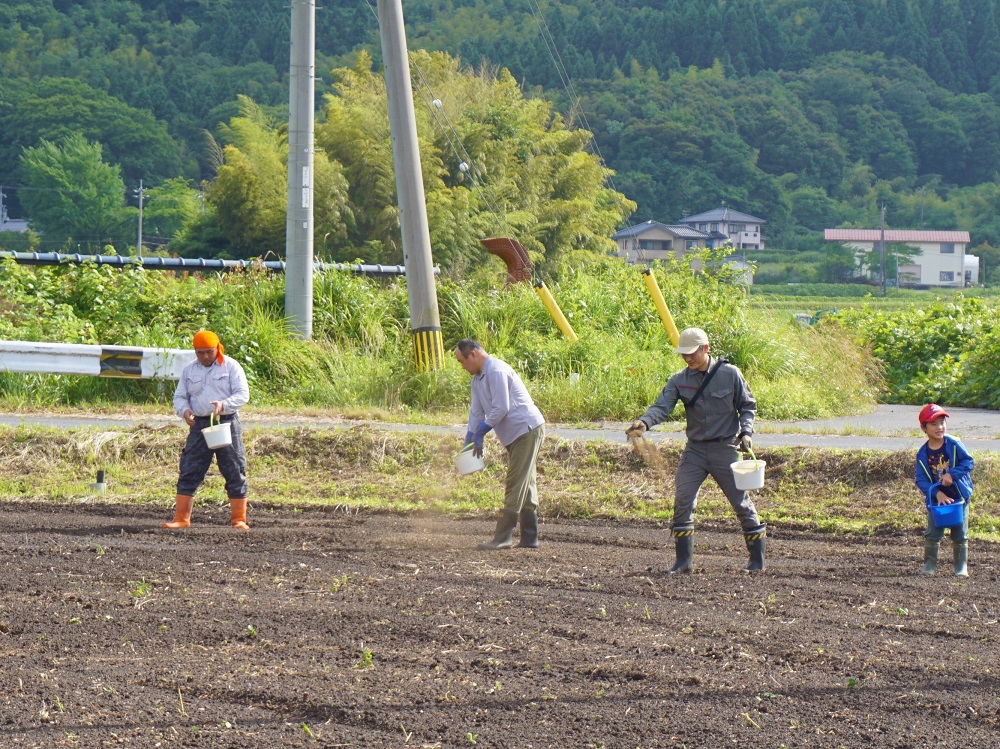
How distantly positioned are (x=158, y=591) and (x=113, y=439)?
5.75 m

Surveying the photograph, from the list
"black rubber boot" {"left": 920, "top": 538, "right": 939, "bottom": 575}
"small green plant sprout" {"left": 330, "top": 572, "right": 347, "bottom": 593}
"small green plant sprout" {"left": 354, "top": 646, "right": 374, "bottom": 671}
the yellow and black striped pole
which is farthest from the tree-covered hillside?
"small green plant sprout" {"left": 354, "top": 646, "right": 374, "bottom": 671}

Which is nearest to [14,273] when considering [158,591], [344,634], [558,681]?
[158,591]

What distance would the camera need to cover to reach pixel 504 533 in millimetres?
9953

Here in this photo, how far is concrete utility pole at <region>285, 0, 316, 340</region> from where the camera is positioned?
1741 cm

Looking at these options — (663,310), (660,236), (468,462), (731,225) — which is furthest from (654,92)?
(468,462)

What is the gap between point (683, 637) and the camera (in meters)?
7.15

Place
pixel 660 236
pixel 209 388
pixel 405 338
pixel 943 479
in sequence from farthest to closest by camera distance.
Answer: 1. pixel 660 236
2. pixel 405 338
3. pixel 209 388
4. pixel 943 479

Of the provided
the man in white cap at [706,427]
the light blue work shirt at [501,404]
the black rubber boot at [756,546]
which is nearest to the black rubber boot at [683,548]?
the man in white cap at [706,427]

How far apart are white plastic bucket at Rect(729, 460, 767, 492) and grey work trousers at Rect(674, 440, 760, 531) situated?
9cm

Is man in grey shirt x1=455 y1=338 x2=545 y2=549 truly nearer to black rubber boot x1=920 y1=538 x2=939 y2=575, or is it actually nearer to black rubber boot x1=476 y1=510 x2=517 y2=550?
black rubber boot x1=476 y1=510 x2=517 y2=550

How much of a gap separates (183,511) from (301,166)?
26.1ft

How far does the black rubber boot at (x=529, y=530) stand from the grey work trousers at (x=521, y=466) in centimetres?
12

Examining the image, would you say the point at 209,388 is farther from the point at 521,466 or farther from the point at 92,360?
the point at 92,360

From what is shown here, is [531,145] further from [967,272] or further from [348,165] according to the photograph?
[967,272]
